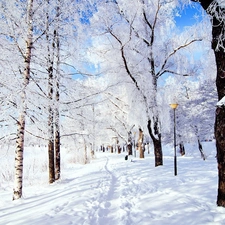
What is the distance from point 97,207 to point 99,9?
8.85 m

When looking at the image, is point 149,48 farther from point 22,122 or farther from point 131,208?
point 131,208

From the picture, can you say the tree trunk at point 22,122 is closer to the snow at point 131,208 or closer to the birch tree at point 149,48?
the snow at point 131,208

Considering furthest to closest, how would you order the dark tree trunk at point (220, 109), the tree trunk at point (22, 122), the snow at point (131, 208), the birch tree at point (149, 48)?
the birch tree at point (149, 48) → the tree trunk at point (22, 122) → the dark tree trunk at point (220, 109) → the snow at point (131, 208)

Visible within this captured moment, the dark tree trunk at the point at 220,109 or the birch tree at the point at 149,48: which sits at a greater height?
the birch tree at the point at 149,48

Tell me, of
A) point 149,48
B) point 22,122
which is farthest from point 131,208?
point 149,48

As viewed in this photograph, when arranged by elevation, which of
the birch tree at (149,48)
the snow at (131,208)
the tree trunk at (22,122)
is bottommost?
the snow at (131,208)

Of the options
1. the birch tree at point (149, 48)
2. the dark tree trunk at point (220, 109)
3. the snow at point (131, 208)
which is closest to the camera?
the snow at point (131, 208)

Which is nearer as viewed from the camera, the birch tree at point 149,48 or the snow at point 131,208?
the snow at point 131,208

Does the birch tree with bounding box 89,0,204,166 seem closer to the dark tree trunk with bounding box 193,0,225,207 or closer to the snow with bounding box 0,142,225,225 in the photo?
the snow with bounding box 0,142,225,225

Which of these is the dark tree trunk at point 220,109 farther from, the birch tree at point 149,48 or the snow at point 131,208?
the birch tree at point 149,48

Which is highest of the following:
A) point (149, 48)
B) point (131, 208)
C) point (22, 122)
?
point (149, 48)

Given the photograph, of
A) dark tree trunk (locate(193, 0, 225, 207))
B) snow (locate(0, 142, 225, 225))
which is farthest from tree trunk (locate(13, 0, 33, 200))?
dark tree trunk (locate(193, 0, 225, 207))

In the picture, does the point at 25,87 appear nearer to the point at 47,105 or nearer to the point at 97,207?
the point at 47,105

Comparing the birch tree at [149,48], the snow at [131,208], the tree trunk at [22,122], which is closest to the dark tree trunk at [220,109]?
the snow at [131,208]
